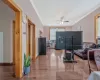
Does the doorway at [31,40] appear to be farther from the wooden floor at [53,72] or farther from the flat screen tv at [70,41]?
the flat screen tv at [70,41]

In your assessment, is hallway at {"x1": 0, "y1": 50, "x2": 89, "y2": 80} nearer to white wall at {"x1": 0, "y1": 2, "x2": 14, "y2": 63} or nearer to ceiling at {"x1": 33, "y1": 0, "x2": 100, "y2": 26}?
white wall at {"x1": 0, "y1": 2, "x2": 14, "y2": 63}

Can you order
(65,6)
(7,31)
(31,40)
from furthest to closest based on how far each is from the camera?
(31,40) → (65,6) → (7,31)

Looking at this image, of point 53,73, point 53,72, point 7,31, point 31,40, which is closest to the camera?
point 53,73

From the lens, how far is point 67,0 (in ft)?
18.9

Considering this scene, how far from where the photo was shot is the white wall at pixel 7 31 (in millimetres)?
5500

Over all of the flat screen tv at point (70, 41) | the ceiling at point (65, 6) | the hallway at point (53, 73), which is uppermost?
the ceiling at point (65, 6)

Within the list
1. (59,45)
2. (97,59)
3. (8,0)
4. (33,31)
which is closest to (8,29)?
(33,31)

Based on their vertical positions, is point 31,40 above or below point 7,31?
below

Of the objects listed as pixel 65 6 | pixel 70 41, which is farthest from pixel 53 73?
pixel 65 6

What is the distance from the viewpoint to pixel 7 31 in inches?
218

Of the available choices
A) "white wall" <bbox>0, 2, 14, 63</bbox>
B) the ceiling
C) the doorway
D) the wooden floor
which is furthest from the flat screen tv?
"white wall" <bbox>0, 2, 14, 63</bbox>

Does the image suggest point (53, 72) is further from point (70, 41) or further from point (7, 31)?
point (7, 31)

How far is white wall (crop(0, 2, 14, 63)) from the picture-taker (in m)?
5.50

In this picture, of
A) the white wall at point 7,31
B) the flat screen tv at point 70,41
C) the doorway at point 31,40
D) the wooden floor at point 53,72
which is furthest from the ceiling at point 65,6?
the wooden floor at point 53,72
